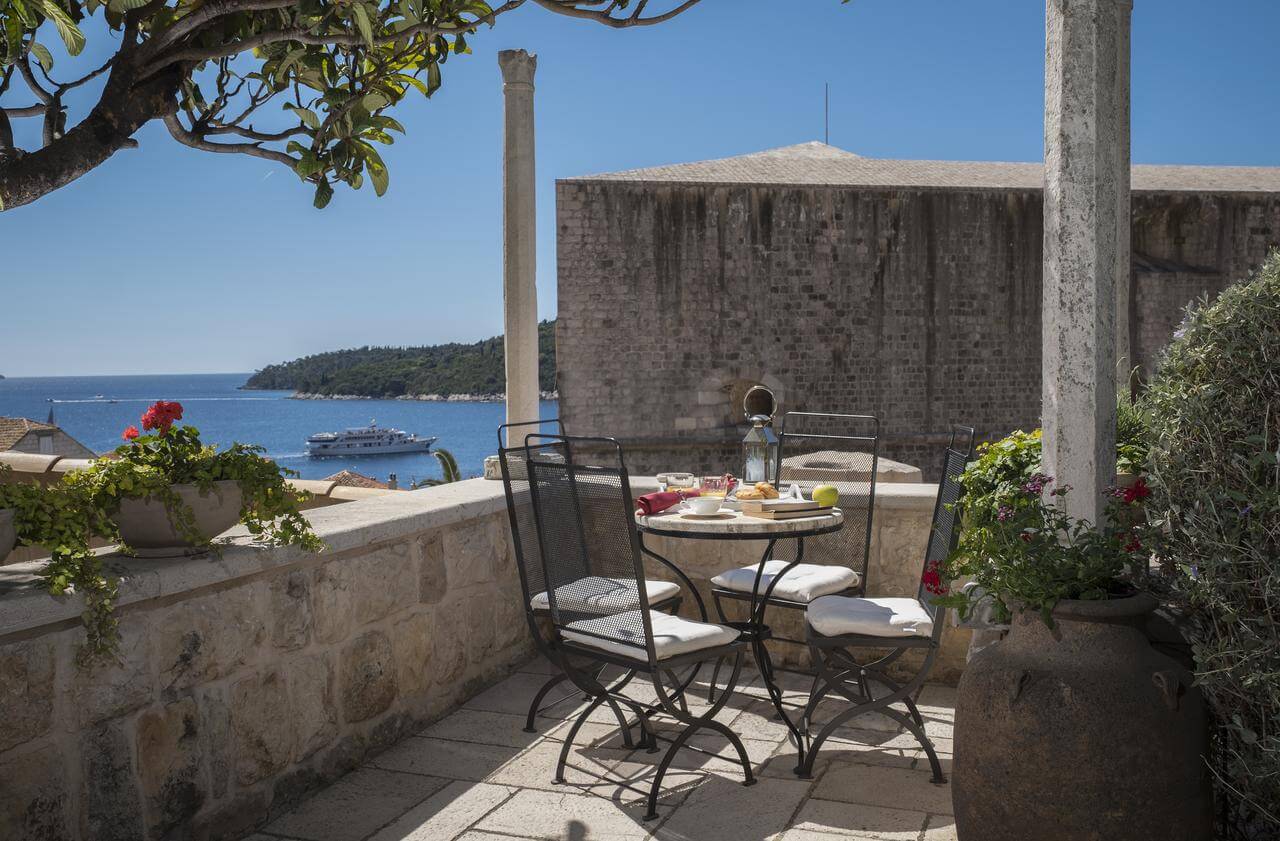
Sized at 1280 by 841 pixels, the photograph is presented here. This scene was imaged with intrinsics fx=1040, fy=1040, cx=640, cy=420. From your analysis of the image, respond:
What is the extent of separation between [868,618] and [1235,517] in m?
1.24

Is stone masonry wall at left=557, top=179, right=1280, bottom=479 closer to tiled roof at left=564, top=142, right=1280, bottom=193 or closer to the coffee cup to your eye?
tiled roof at left=564, top=142, right=1280, bottom=193

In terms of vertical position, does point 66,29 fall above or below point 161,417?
above

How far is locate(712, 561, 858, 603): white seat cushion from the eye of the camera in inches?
141

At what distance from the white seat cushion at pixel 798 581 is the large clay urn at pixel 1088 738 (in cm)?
130

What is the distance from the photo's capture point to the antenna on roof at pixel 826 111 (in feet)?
80.2

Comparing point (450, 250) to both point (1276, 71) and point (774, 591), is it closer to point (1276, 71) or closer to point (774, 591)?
point (1276, 71)

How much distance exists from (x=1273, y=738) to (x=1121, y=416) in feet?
6.60

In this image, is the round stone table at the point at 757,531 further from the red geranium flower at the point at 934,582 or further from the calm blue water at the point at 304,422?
the calm blue water at the point at 304,422

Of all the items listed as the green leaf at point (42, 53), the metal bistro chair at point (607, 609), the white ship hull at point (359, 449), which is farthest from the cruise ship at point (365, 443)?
the green leaf at point (42, 53)

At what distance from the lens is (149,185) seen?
9744cm

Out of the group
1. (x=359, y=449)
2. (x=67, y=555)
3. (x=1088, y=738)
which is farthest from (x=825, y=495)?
(x=359, y=449)

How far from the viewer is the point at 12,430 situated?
16.0m

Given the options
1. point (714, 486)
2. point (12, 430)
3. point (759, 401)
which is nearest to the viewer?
point (714, 486)

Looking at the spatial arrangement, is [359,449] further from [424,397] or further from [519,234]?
[519,234]
